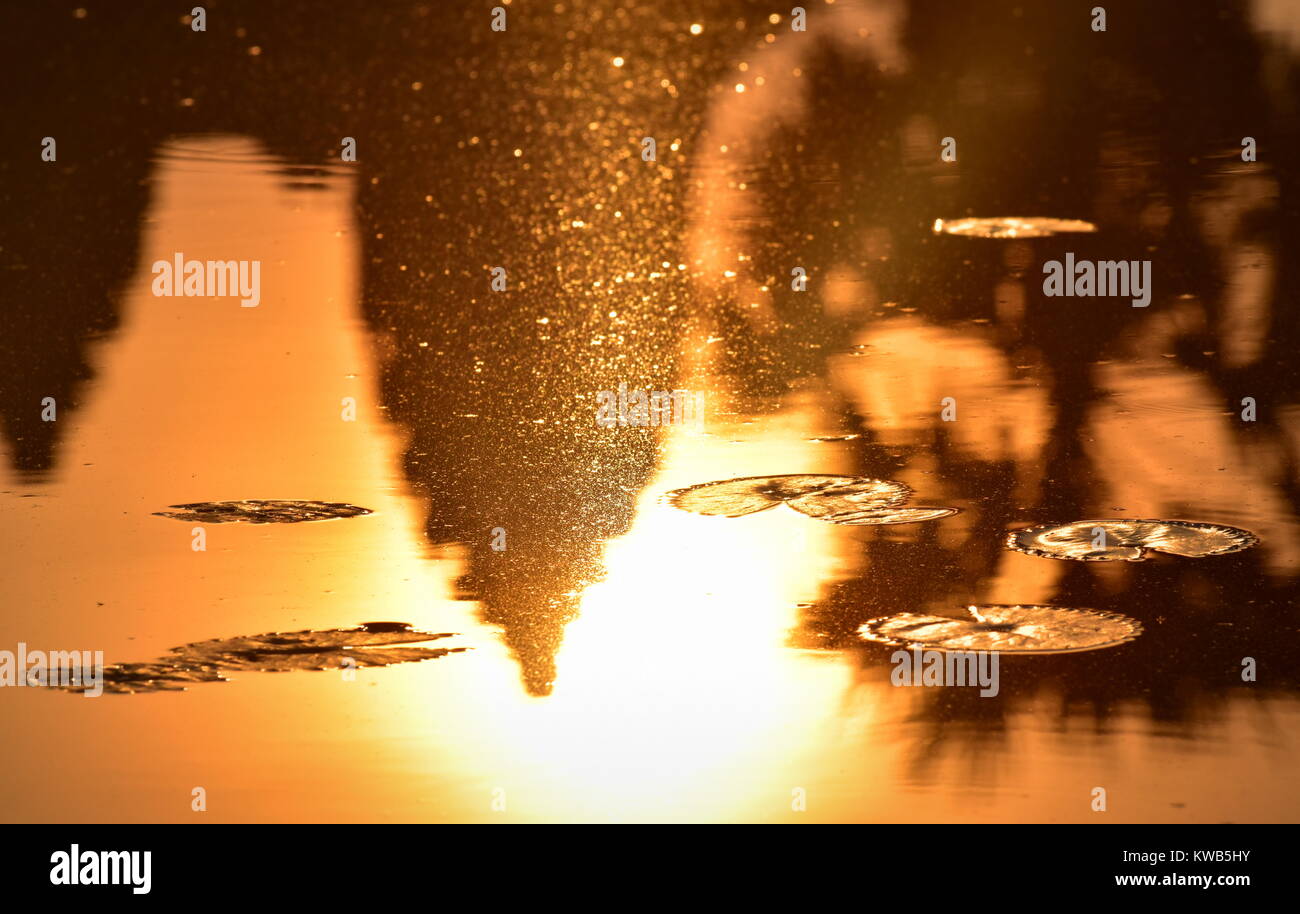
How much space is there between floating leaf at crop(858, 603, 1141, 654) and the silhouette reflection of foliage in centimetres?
90

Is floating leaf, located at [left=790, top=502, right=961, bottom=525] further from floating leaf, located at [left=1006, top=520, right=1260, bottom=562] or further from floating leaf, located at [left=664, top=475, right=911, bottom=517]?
floating leaf, located at [left=1006, top=520, right=1260, bottom=562]

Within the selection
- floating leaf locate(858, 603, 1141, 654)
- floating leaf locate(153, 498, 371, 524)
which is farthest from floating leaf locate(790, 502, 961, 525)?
floating leaf locate(153, 498, 371, 524)

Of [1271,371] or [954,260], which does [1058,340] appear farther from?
[954,260]

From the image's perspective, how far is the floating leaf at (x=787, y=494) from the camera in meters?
6.96

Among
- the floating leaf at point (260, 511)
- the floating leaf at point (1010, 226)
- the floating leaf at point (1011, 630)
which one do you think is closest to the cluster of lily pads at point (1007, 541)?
the floating leaf at point (1011, 630)

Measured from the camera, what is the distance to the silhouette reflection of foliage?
6.87m

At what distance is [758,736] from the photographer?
519cm

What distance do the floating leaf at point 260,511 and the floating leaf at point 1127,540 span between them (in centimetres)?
213

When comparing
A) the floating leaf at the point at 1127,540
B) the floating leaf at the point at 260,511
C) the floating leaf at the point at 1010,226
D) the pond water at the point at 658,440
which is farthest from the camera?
the floating leaf at the point at 1010,226

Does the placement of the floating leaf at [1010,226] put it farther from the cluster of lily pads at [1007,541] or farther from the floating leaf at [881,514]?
the floating leaf at [881,514]

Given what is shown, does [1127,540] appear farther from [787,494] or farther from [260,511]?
[260,511]

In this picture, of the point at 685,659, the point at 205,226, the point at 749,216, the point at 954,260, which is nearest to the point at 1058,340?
the point at 954,260

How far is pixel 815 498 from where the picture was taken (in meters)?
7.05
